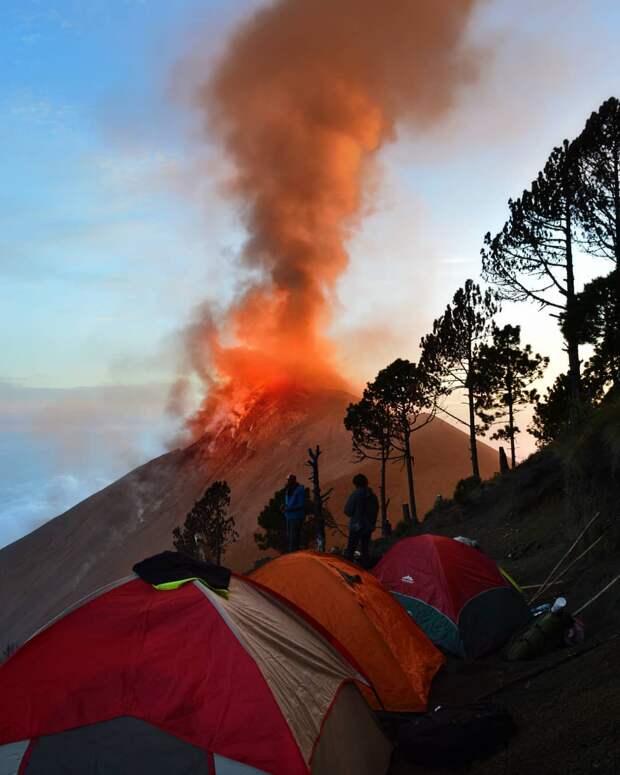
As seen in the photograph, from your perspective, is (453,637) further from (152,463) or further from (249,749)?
(152,463)

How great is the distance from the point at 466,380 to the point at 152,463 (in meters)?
91.3

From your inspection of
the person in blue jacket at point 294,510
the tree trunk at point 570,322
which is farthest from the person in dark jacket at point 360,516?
the tree trunk at point 570,322

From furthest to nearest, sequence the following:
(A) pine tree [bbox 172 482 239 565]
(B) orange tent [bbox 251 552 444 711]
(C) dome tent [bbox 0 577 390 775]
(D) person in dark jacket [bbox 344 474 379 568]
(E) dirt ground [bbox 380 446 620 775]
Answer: (A) pine tree [bbox 172 482 239 565] < (D) person in dark jacket [bbox 344 474 379 568] < (B) orange tent [bbox 251 552 444 711] < (E) dirt ground [bbox 380 446 620 775] < (C) dome tent [bbox 0 577 390 775]

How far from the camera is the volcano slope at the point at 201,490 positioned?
80.4 m

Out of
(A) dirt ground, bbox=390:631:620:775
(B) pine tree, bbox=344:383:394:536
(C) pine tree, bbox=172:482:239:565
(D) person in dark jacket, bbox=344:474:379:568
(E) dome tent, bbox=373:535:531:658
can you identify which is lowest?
(A) dirt ground, bbox=390:631:620:775

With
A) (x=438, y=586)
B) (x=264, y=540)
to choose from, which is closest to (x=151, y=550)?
(x=264, y=540)

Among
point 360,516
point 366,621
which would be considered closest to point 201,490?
point 360,516

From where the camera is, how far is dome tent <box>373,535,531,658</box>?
9.98 metres

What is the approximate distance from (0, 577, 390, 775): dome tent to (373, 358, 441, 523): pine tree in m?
30.6

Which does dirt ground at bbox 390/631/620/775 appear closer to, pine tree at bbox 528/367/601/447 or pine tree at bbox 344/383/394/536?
pine tree at bbox 528/367/601/447

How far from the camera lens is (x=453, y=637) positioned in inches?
390

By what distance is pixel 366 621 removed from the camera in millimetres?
8477

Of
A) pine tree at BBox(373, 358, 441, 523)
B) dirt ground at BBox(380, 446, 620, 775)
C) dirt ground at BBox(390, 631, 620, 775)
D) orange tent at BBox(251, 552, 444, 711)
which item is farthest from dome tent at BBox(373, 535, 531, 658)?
pine tree at BBox(373, 358, 441, 523)

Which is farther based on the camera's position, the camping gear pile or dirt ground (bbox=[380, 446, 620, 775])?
dirt ground (bbox=[380, 446, 620, 775])
